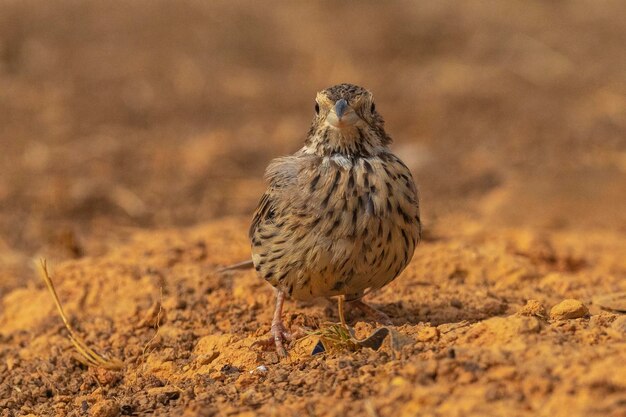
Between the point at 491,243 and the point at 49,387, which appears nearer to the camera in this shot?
the point at 49,387

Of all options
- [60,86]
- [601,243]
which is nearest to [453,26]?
[60,86]

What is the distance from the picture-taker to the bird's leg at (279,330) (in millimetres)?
4902

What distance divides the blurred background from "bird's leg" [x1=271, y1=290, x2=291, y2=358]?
300 cm

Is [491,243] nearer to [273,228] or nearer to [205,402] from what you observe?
[273,228]

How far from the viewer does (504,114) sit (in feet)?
42.7

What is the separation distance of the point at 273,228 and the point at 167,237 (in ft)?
9.73

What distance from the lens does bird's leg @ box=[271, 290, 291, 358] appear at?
490cm

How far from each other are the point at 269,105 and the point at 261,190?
3.21m

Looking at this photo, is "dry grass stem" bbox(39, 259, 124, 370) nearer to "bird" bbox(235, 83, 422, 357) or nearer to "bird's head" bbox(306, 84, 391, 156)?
"bird" bbox(235, 83, 422, 357)

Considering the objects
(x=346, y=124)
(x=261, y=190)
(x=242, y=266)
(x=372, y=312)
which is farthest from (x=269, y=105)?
(x=346, y=124)

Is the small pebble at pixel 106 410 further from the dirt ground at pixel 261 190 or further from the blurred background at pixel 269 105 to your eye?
the blurred background at pixel 269 105

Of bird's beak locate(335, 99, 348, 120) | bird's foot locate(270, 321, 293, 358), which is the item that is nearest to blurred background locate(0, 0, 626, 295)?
bird's foot locate(270, 321, 293, 358)

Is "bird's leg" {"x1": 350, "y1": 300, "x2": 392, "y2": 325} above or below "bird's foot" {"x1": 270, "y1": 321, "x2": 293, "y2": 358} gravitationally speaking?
above

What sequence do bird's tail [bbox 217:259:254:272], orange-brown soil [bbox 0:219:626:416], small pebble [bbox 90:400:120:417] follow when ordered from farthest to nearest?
bird's tail [bbox 217:259:254:272] → small pebble [bbox 90:400:120:417] → orange-brown soil [bbox 0:219:626:416]
